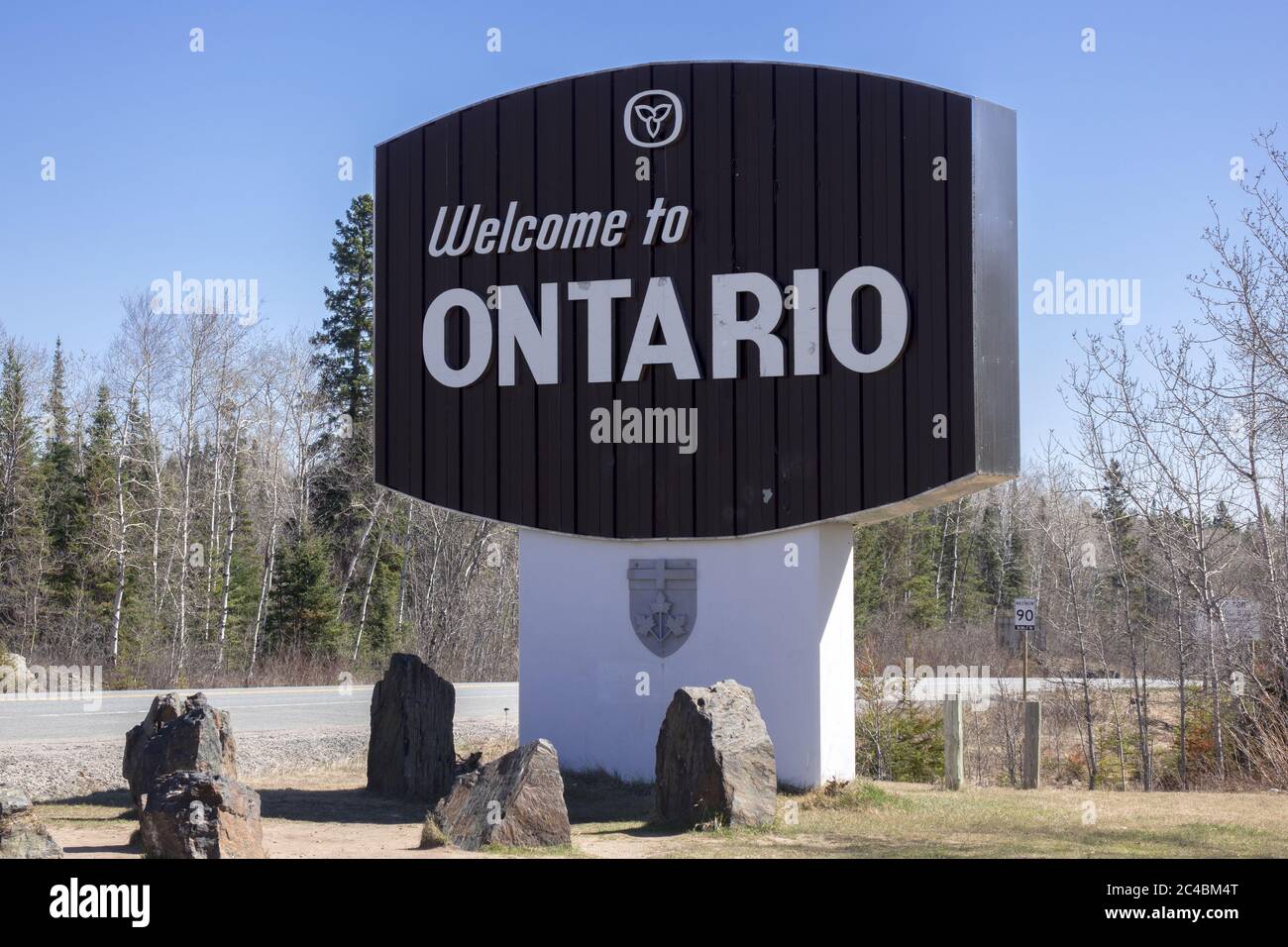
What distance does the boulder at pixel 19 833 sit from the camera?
32.0ft

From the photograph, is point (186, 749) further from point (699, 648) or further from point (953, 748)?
point (953, 748)

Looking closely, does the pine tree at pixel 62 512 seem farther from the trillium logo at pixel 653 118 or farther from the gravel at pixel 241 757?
the trillium logo at pixel 653 118

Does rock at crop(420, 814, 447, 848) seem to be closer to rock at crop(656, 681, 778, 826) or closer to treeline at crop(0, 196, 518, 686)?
rock at crop(656, 681, 778, 826)

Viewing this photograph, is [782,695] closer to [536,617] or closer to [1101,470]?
[536,617]

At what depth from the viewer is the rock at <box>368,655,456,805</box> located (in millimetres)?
15562

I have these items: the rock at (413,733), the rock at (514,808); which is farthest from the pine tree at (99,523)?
the rock at (514,808)

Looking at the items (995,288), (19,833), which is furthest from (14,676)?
(995,288)

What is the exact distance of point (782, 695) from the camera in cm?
1587

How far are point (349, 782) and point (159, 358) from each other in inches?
1094

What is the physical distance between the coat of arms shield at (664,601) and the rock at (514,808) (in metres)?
4.42

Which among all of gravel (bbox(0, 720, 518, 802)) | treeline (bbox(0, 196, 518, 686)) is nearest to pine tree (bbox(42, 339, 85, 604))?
treeline (bbox(0, 196, 518, 686))

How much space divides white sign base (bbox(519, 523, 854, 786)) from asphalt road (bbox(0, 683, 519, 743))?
293 inches

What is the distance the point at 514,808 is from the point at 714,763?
8.14 ft
